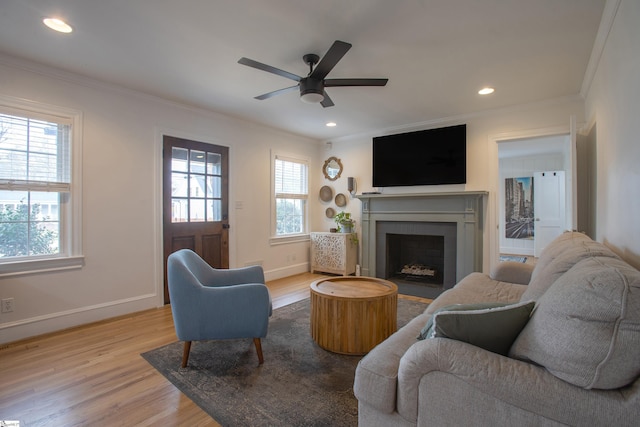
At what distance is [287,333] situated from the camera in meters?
2.83

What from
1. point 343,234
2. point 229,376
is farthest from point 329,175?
point 229,376

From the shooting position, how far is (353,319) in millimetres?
2377

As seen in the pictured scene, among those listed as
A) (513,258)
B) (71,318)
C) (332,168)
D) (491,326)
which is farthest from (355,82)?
(513,258)

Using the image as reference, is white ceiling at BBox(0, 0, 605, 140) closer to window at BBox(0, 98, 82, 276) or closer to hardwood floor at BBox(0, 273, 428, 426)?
window at BBox(0, 98, 82, 276)

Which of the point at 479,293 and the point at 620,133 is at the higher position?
the point at 620,133

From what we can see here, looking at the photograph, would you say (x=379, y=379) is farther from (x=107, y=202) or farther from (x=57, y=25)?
(x=107, y=202)

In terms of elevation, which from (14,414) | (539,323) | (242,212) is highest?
(242,212)

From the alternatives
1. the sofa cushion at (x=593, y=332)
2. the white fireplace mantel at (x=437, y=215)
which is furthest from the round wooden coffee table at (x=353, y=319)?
the white fireplace mantel at (x=437, y=215)

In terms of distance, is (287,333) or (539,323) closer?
(539,323)

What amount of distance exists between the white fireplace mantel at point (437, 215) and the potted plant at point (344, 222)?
0.31 metres

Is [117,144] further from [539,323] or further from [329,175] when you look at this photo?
[539,323]

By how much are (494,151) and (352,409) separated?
3806 millimetres

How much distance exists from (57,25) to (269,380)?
9.70 feet

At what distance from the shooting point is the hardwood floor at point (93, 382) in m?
1.73
